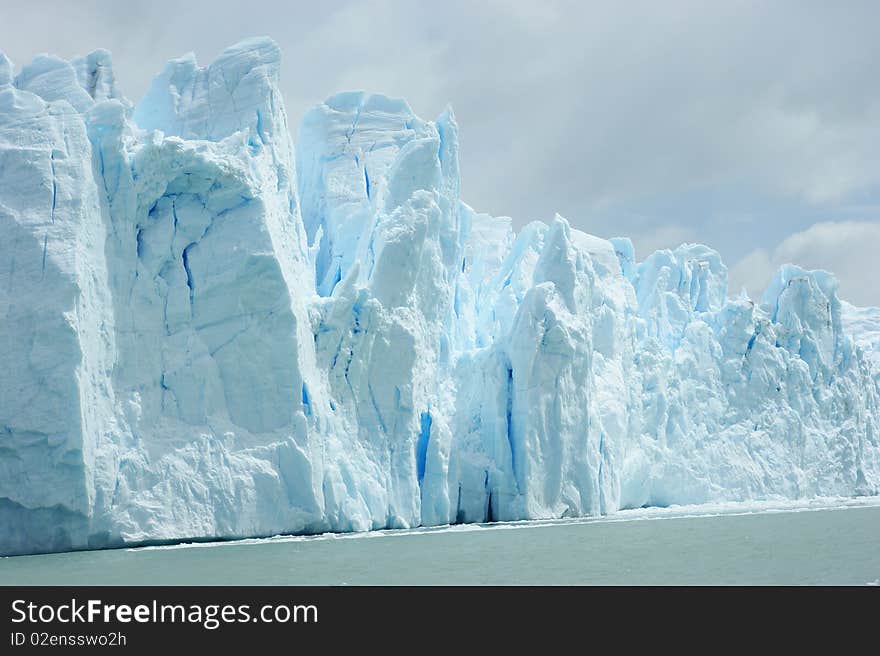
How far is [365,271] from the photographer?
2173 cm

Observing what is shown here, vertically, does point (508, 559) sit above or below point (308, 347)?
below

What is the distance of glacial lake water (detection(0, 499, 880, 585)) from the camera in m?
11.7

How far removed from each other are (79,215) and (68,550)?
524 cm

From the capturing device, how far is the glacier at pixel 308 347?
622 inches

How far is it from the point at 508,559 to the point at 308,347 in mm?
6772

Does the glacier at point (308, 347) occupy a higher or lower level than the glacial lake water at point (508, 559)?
higher

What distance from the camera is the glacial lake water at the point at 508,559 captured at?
38.3ft

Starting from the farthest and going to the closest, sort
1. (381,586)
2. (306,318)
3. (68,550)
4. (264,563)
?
(306,318)
(68,550)
(264,563)
(381,586)

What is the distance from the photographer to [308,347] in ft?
62.5

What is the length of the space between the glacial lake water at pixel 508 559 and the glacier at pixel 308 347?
46.8 inches

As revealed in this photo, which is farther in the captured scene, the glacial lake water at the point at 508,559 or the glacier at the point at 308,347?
the glacier at the point at 308,347
